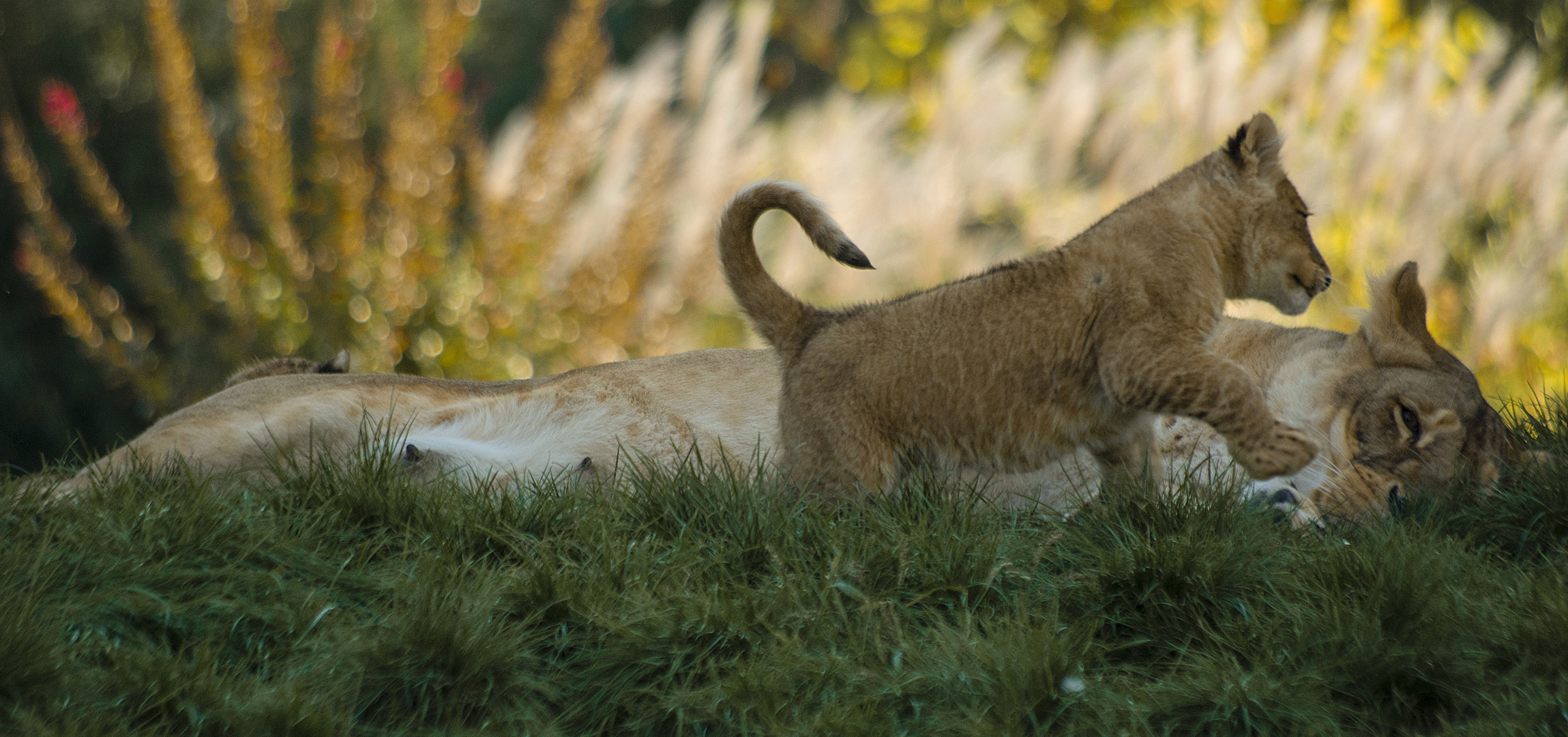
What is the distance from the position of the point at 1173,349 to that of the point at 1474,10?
817cm

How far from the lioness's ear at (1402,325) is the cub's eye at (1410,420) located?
0.14 m

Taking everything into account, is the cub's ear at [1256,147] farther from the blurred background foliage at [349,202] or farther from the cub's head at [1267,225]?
the blurred background foliage at [349,202]

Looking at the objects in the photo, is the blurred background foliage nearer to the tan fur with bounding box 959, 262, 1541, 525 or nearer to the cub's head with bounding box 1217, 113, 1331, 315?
the tan fur with bounding box 959, 262, 1541, 525

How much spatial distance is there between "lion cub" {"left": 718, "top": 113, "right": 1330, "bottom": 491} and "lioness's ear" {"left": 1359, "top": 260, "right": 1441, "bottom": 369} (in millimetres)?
556

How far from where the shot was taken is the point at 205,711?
80.5 inches

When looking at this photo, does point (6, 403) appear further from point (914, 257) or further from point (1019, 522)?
point (1019, 522)

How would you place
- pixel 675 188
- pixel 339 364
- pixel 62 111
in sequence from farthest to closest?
pixel 675 188 → pixel 62 111 → pixel 339 364

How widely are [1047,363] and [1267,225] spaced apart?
79 centimetres

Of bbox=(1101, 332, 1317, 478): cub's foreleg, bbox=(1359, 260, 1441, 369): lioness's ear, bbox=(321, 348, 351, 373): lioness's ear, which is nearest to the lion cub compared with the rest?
bbox=(1101, 332, 1317, 478): cub's foreleg

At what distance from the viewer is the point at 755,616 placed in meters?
2.37

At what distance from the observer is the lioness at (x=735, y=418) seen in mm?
3289

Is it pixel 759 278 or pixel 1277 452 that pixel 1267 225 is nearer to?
pixel 1277 452

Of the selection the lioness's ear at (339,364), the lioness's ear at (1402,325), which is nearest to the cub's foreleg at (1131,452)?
the lioness's ear at (1402,325)

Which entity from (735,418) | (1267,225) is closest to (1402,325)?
(1267,225)
